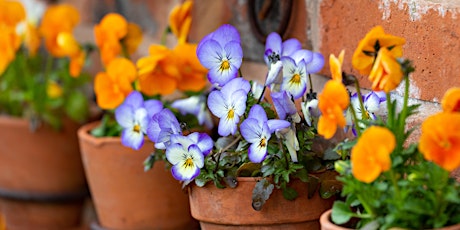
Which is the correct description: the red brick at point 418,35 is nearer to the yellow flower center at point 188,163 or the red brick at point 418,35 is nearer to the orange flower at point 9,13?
the yellow flower center at point 188,163

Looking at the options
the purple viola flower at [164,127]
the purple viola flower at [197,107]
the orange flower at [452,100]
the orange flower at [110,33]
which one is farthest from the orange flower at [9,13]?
the orange flower at [452,100]

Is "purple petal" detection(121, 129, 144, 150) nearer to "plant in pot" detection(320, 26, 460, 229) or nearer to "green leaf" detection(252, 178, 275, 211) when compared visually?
"green leaf" detection(252, 178, 275, 211)

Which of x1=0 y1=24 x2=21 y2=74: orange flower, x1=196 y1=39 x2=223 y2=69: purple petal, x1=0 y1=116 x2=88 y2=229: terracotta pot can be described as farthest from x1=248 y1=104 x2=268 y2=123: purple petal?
x1=0 y1=116 x2=88 y2=229: terracotta pot

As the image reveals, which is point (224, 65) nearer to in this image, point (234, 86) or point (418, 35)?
point (234, 86)

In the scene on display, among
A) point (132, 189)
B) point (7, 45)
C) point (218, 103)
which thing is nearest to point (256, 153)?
point (218, 103)

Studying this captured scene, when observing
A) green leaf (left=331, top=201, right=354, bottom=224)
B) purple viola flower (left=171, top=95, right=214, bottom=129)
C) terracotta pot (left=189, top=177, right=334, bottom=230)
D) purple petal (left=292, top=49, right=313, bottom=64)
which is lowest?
terracotta pot (left=189, top=177, right=334, bottom=230)

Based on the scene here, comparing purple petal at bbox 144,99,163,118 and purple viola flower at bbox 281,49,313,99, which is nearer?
purple viola flower at bbox 281,49,313,99

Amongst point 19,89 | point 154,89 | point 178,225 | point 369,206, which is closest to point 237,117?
point 369,206
